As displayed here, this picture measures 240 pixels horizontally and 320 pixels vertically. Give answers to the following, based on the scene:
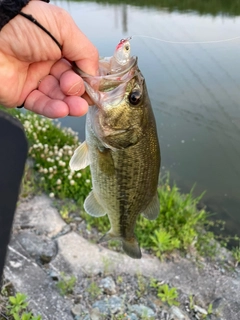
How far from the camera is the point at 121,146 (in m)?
2.08

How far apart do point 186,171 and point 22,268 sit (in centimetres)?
293

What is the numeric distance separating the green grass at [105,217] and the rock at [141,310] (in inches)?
26.1

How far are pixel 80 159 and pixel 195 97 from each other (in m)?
5.21

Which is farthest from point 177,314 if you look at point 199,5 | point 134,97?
point 199,5

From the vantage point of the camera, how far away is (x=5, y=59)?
188 centimetres

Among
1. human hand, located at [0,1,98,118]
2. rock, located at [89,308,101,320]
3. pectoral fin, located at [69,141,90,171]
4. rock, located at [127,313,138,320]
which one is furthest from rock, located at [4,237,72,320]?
human hand, located at [0,1,98,118]

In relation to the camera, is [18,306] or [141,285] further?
[141,285]

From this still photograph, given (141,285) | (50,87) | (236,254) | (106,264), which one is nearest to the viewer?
(50,87)

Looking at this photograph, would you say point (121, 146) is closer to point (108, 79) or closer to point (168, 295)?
point (108, 79)

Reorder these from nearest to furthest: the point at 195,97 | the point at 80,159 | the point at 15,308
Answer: the point at 80,159 < the point at 15,308 < the point at 195,97

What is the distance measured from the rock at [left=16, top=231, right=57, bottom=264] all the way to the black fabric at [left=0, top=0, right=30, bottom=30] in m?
2.27

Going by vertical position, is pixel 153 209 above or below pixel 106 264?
above

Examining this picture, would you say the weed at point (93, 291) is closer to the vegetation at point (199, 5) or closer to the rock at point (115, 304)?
the rock at point (115, 304)

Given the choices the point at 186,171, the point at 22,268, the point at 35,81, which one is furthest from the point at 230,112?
the point at 35,81
